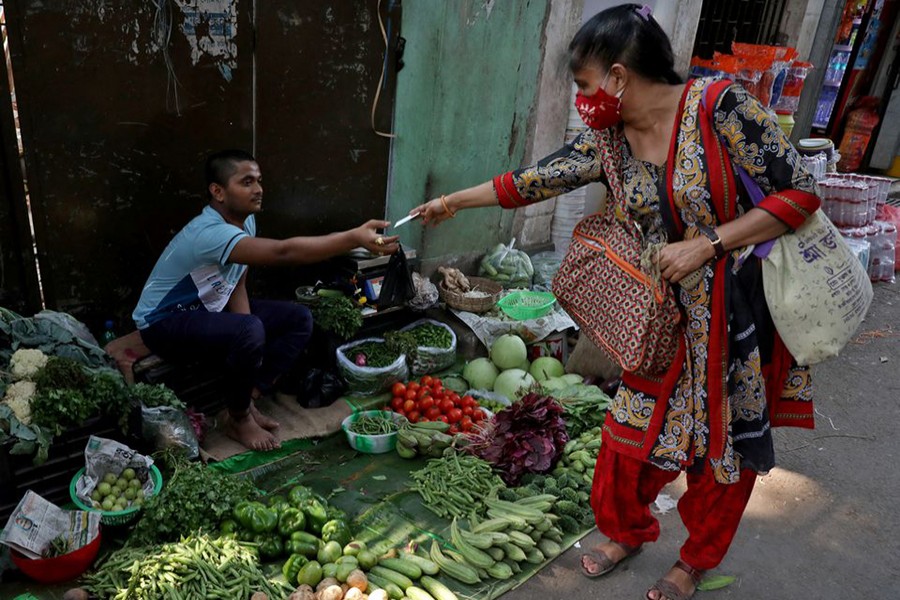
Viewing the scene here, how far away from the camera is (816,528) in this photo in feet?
13.0

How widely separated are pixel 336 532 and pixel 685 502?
164cm

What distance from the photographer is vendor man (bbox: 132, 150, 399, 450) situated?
369 cm

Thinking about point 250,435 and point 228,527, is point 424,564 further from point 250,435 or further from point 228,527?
point 250,435

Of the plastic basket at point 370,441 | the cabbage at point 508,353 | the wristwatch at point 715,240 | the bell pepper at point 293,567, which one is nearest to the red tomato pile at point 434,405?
the plastic basket at point 370,441

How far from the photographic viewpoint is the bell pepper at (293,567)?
3166 mm

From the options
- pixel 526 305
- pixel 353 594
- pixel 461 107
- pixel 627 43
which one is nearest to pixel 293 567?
pixel 353 594

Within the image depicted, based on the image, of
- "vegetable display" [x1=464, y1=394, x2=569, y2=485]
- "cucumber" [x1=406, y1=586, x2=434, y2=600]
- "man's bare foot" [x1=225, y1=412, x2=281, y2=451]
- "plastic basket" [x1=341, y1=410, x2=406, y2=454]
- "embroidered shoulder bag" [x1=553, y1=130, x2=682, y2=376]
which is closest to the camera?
"embroidered shoulder bag" [x1=553, y1=130, x2=682, y2=376]

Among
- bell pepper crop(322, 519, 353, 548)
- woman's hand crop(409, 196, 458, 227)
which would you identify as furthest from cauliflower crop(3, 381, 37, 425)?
woman's hand crop(409, 196, 458, 227)

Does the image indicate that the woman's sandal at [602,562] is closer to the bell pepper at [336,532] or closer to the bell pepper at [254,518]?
the bell pepper at [336,532]

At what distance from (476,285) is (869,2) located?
9894 mm

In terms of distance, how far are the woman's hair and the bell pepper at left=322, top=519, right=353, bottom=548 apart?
93.7 inches

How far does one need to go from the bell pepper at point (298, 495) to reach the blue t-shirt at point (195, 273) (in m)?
1.18

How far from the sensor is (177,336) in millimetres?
3875

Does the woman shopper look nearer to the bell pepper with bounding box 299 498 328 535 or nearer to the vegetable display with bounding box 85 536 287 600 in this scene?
the bell pepper with bounding box 299 498 328 535
